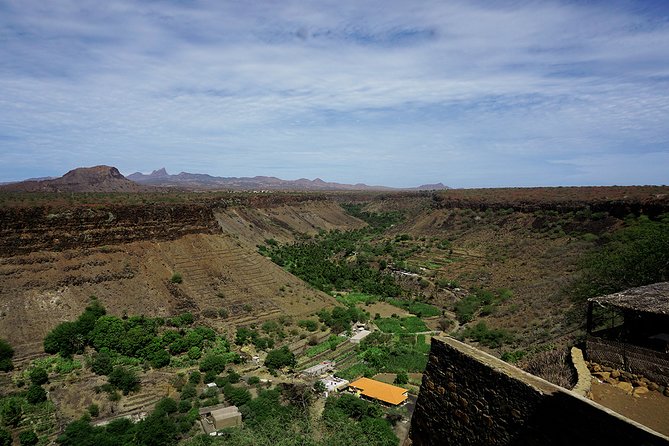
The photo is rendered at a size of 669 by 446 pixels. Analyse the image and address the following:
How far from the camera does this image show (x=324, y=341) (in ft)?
103

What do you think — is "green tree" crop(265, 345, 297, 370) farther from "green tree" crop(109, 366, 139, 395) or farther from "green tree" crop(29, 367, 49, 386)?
"green tree" crop(29, 367, 49, 386)

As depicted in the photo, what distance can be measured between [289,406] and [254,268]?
18655 millimetres

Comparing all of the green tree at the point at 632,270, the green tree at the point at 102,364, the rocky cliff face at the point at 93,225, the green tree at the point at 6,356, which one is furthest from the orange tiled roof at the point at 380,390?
the rocky cliff face at the point at 93,225

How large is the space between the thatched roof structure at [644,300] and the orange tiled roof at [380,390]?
624 inches

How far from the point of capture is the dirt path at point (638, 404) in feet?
20.5

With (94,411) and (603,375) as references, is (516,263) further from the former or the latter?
(94,411)

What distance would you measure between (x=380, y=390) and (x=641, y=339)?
17.2 meters

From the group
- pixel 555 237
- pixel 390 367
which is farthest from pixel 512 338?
pixel 555 237

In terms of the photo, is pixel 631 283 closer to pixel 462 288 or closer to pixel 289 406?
pixel 289 406

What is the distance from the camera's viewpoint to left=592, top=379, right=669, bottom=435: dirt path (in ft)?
20.5

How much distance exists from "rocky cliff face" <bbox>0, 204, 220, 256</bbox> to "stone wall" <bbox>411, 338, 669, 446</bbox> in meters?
31.7

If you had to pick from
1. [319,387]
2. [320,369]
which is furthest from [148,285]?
[319,387]

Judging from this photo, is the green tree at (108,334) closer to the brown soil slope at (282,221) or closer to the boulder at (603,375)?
the boulder at (603,375)

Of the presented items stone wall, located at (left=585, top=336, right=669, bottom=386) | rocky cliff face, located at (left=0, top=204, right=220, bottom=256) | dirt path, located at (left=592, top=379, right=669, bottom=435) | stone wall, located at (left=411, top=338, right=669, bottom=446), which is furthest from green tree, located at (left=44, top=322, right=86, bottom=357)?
dirt path, located at (left=592, top=379, right=669, bottom=435)
